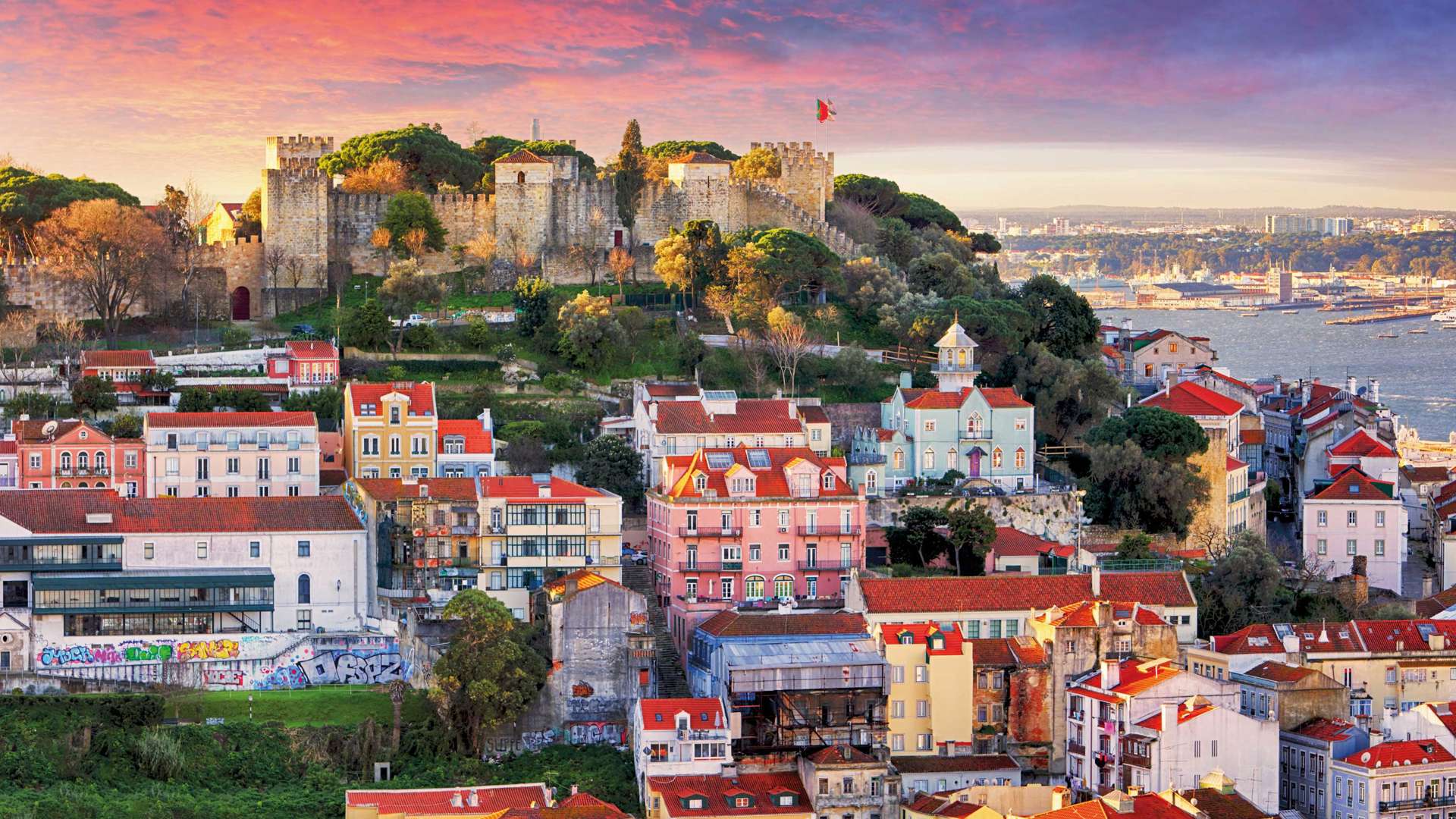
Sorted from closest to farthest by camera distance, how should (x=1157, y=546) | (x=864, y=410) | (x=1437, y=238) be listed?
(x=1157, y=546) → (x=864, y=410) → (x=1437, y=238)

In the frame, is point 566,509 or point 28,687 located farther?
point 566,509

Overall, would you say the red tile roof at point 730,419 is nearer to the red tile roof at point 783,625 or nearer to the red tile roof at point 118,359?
the red tile roof at point 783,625

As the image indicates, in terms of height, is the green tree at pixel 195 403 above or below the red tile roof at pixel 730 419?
above

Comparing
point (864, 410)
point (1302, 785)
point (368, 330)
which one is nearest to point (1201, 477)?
point (864, 410)

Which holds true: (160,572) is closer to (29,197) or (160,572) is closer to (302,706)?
(302,706)

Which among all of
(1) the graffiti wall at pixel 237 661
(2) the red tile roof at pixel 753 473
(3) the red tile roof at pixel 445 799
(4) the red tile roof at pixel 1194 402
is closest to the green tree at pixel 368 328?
(2) the red tile roof at pixel 753 473

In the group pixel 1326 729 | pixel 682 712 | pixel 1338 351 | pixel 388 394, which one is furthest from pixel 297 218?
pixel 1338 351

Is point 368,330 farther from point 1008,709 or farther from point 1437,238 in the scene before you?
point 1437,238
